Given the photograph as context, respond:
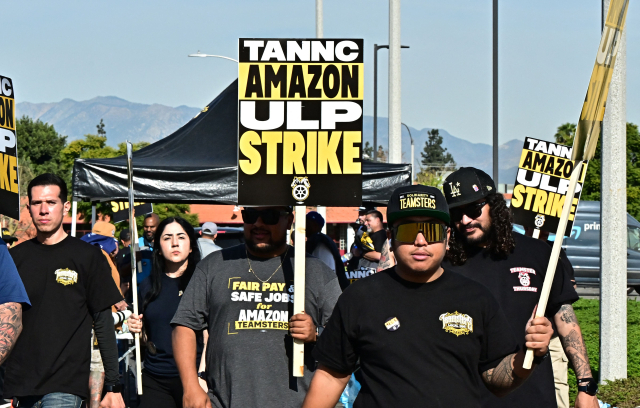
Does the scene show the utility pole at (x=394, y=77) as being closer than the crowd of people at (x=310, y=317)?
No

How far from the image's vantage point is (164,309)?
6.57 metres

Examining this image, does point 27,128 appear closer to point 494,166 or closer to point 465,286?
point 494,166

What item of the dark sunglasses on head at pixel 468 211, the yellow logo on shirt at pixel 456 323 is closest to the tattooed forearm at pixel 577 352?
the dark sunglasses on head at pixel 468 211

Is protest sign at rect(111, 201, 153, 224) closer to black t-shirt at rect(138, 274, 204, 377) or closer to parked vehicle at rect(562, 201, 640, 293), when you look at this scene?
black t-shirt at rect(138, 274, 204, 377)

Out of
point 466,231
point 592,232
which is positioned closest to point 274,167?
point 466,231

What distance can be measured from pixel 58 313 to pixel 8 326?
1.48 m

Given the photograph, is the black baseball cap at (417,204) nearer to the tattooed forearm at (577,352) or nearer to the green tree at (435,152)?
the tattooed forearm at (577,352)

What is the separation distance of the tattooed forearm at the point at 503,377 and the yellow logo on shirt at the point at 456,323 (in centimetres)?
21

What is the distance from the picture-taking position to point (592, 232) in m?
26.8

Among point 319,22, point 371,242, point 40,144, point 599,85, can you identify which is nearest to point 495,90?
point 319,22

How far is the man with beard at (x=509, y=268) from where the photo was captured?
456cm

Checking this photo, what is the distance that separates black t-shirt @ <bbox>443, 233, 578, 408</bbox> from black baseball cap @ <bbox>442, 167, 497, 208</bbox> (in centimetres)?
28

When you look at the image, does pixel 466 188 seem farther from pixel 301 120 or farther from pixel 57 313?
Answer: pixel 57 313

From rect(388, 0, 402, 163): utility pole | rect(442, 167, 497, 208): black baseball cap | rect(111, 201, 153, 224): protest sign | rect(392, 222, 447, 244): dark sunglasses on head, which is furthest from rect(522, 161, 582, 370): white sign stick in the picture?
rect(388, 0, 402, 163): utility pole
